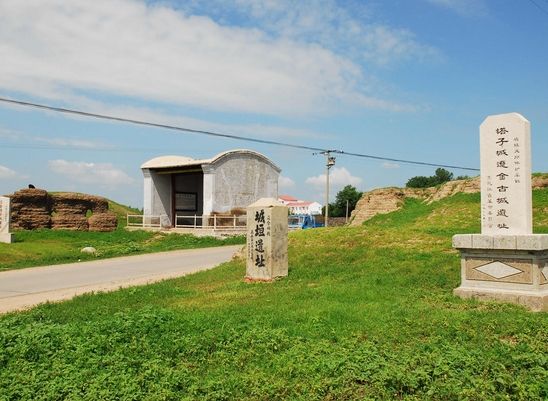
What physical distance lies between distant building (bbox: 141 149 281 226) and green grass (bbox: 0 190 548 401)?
22.9 m

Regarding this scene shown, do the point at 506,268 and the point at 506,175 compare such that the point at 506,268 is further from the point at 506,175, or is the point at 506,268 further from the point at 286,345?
the point at 286,345

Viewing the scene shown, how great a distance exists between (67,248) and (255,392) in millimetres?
21726

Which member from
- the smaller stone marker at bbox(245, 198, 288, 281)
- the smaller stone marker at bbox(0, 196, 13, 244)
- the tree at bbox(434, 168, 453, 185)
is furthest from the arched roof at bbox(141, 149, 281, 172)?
the tree at bbox(434, 168, 453, 185)

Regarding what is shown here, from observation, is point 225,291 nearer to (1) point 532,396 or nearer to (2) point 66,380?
(2) point 66,380

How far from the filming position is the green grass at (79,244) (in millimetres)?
20469

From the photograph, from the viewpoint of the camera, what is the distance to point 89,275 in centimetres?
1600

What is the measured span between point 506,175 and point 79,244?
22.1 meters

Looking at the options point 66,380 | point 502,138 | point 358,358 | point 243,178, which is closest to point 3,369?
point 66,380

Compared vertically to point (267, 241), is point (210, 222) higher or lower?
higher

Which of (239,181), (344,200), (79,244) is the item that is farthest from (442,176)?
(79,244)

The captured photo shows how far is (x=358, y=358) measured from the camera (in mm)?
5605

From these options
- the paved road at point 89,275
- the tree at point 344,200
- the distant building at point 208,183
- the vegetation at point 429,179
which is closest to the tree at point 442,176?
the vegetation at point 429,179

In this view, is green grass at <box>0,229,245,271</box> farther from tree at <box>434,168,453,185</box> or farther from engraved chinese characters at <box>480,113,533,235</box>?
tree at <box>434,168,453,185</box>

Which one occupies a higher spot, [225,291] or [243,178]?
[243,178]
